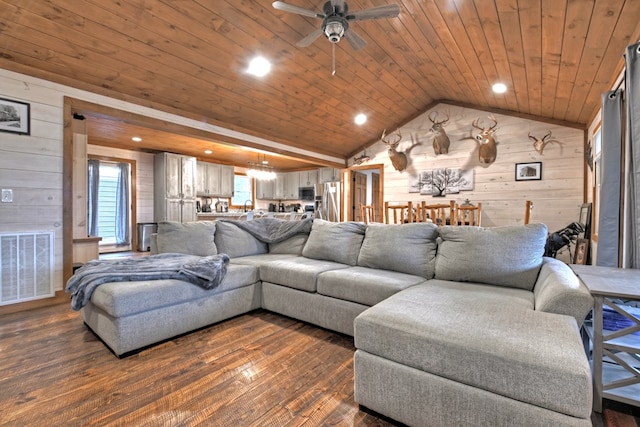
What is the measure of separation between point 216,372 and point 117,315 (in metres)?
0.78

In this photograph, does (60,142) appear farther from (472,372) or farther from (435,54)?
(435,54)

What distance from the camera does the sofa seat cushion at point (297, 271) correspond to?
2555 millimetres

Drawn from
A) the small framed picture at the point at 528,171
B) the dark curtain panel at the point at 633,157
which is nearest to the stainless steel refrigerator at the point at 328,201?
the small framed picture at the point at 528,171

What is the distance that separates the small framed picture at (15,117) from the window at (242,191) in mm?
5639

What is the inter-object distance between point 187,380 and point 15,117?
3.15m

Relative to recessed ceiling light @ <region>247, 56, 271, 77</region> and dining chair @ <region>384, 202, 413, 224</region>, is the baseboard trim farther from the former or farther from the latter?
dining chair @ <region>384, 202, 413, 224</region>

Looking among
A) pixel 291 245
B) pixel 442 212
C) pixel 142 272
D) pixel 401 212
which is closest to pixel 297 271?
pixel 291 245

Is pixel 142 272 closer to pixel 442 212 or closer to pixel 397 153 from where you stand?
pixel 442 212

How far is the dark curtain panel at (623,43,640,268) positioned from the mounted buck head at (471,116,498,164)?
3407 mm

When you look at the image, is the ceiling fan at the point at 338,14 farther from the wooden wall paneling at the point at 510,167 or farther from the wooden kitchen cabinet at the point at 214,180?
the wooden kitchen cabinet at the point at 214,180

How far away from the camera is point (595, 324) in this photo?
55.7 inches

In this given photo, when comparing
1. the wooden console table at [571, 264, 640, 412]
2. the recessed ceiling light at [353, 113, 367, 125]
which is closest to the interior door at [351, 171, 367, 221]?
the recessed ceiling light at [353, 113, 367, 125]

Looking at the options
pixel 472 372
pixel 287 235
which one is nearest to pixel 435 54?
pixel 287 235

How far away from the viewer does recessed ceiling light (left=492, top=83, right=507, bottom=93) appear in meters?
4.27
